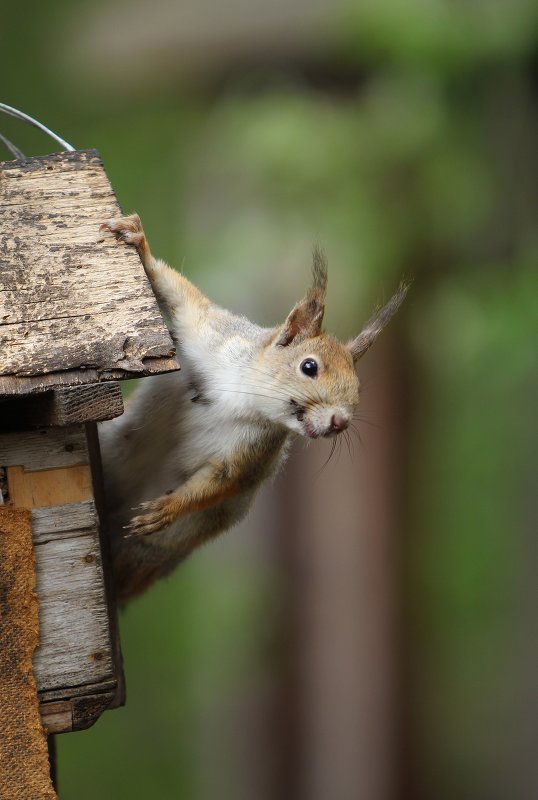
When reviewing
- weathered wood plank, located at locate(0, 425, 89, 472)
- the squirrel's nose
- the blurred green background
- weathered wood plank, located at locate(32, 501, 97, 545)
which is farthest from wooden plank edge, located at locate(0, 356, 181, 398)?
the blurred green background

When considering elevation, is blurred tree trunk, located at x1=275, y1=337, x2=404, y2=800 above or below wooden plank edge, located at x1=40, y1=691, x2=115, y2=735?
below

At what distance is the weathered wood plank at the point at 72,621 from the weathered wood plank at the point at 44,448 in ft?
0.59

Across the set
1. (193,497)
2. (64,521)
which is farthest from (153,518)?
(64,521)

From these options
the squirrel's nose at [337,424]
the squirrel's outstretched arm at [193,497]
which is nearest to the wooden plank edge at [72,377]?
the squirrel's outstretched arm at [193,497]

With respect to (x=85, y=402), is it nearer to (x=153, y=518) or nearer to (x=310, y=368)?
(x=153, y=518)

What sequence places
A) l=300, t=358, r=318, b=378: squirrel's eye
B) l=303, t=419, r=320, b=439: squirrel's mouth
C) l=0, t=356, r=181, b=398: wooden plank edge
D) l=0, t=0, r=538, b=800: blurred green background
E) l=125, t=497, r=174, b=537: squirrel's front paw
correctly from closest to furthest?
l=0, t=356, r=181, b=398: wooden plank edge < l=125, t=497, r=174, b=537: squirrel's front paw < l=303, t=419, r=320, b=439: squirrel's mouth < l=300, t=358, r=318, b=378: squirrel's eye < l=0, t=0, r=538, b=800: blurred green background

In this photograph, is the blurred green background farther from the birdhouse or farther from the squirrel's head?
the birdhouse

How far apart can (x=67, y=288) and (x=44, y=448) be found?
1.11ft

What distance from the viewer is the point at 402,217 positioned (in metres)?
4.43

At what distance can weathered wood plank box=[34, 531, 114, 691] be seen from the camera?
2273mm

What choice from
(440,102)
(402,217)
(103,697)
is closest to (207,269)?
(402,217)

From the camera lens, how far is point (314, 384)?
261 cm

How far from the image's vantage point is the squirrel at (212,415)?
262 centimetres

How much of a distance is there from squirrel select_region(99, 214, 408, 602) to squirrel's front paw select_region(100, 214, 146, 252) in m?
0.19
